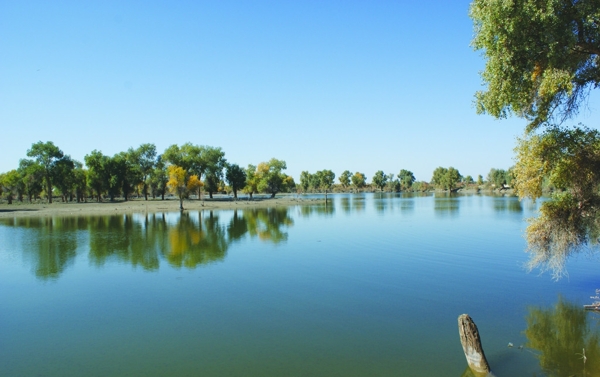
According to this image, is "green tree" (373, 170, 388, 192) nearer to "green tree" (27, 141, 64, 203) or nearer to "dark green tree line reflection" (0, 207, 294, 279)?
"green tree" (27, 141, 64, 203)

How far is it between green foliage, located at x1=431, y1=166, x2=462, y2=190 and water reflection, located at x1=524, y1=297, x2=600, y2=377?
16596cm

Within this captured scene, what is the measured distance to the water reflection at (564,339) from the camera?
28.9 ft

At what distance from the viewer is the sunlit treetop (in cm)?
903

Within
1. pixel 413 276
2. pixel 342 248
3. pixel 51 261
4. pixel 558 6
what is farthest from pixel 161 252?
pixel 558 6

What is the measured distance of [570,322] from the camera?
11414 millimetres

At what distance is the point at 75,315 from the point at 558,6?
52.6 feet

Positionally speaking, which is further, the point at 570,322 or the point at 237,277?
the point at 237,277

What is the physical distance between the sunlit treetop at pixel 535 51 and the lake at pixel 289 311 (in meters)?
6.22

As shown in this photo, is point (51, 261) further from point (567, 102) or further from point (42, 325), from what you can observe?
point (567, 102)

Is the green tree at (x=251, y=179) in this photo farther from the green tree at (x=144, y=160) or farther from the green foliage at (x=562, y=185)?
the green foliage at (x=562, y=185)

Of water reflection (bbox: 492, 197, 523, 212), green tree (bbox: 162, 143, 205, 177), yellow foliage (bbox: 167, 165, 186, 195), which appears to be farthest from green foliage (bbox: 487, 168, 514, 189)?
yellow foliage (bbox: 167, 165, 186, 195)

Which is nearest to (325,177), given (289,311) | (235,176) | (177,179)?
(235,176)

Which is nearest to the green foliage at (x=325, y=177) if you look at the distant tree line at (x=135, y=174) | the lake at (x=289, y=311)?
the distant tree line at (x=135, y=174)

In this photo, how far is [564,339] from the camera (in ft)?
33.7
